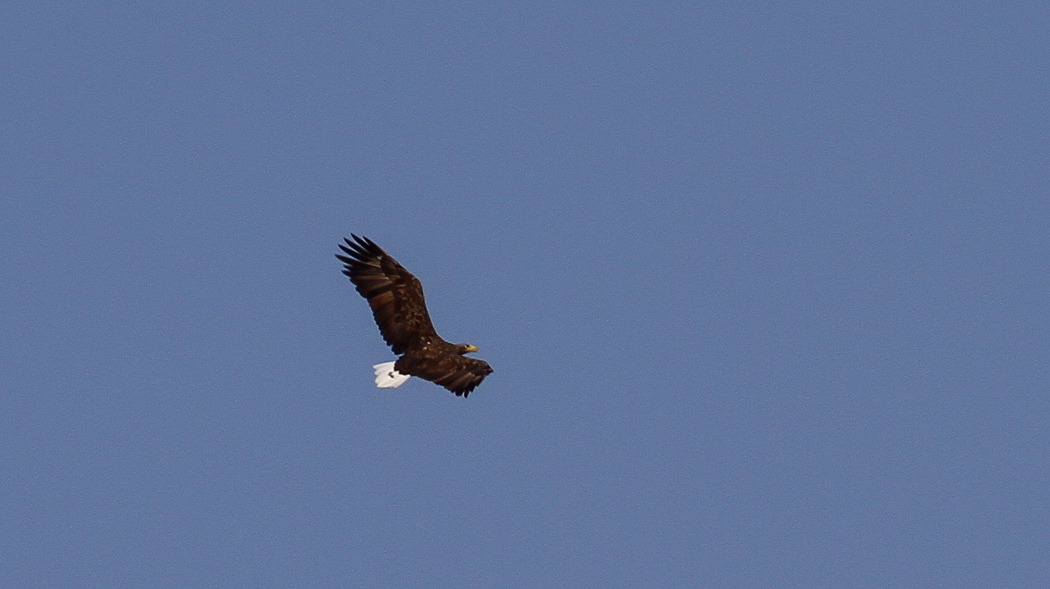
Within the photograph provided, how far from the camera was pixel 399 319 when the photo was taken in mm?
20312

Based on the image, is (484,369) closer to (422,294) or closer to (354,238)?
(422,294)

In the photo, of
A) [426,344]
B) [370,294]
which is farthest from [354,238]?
[426,344]

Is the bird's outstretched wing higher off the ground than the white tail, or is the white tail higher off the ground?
the bird's outstretched wing

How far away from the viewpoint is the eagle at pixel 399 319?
1997 centimetres

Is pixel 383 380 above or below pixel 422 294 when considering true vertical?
below

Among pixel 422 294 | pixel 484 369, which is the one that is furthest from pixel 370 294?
pixel 484 369

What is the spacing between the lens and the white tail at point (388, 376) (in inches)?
781

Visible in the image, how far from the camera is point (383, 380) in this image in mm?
19938

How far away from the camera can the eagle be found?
20.0 m

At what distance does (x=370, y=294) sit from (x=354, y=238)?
3.42 ft

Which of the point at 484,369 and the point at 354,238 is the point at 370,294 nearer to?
the point at 354,238

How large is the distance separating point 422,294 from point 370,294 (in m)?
0.98

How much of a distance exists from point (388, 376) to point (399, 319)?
1.03 meters

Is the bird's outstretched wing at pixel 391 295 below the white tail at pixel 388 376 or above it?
above
